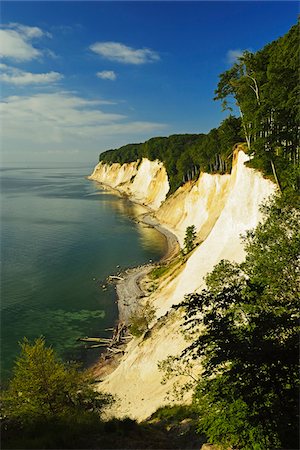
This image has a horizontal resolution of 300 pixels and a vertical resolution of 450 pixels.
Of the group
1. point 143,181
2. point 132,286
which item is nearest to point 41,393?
point 132,286

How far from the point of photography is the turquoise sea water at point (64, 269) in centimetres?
3491

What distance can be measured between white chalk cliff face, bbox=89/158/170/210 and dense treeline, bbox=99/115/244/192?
198 inches

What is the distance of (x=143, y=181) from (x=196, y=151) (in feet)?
176

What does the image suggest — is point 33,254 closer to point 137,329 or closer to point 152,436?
point 137,329

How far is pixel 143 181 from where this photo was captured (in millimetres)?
127875

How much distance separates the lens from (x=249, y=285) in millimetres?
12625

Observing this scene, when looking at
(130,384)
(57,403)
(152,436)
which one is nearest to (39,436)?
(57,403)

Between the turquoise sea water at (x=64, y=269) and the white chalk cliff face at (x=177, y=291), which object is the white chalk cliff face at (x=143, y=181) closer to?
the turquoise sea water at (x=64, y=269)

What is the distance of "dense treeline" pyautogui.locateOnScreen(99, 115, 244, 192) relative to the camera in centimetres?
4275

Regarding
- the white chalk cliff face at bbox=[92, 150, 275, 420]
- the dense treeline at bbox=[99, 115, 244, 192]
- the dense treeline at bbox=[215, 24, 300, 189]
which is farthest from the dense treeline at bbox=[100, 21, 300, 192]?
the dense treeline at bbox=[99, 115, 244, 192]

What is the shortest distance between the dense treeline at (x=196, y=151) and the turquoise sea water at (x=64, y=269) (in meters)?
18.9

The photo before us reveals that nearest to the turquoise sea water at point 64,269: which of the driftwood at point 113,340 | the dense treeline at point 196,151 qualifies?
the driftwood at point 113,340

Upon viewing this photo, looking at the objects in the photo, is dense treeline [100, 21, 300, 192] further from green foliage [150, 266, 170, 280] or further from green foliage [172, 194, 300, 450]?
green foliage [150, 266, 170, 280]

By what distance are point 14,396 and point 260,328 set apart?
42.9 feet
